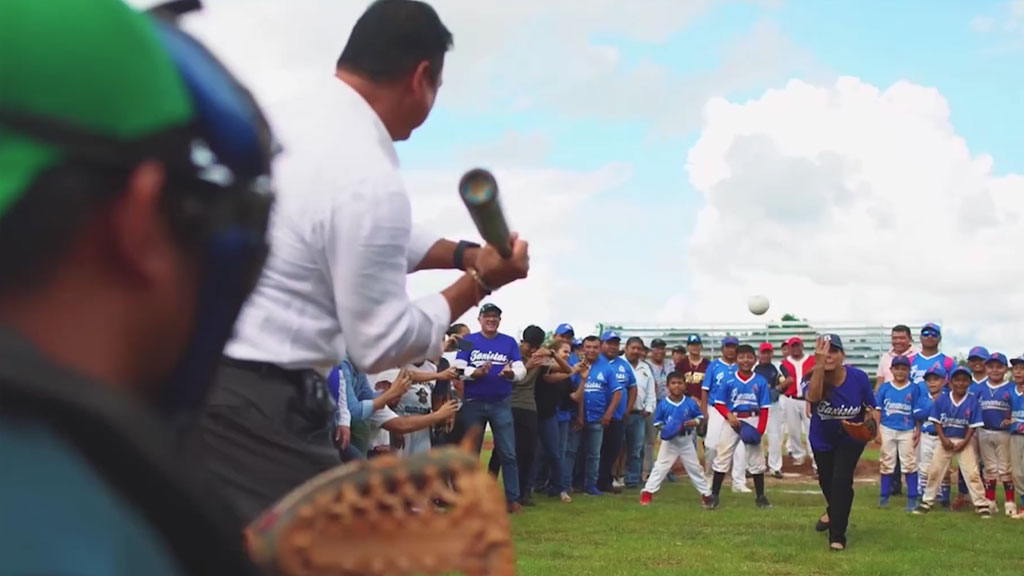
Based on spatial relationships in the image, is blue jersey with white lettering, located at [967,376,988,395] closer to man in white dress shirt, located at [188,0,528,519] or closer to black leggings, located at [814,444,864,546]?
black leggings, located at [814,444,864,546]

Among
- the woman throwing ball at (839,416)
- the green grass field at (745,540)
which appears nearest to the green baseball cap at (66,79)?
the green grass field at (745,540)

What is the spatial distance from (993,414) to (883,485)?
5.28ft

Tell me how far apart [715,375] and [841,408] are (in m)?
4.90

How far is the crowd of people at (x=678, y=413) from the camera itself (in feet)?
42.9

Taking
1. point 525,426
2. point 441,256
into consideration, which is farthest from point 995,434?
point 441,256

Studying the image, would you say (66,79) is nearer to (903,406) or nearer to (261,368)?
(261,368)

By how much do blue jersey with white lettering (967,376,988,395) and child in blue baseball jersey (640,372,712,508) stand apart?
3.41m

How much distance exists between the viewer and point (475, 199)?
2381 mm

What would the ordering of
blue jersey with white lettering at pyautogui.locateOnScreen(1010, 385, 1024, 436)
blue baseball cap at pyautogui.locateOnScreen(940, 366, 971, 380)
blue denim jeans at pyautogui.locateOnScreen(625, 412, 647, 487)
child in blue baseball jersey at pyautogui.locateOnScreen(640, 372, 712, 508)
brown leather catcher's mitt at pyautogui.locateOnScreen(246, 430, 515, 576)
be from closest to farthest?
brown leather catcher's mitt at pyautogui.locateOnScreen(246, 430, 515, 576) → blue jersey with white lettering at pyautogui.locateOnScreen(1010, 385, 1024, 436) → blue baseball cap at pyautogui.locateOnScreen(940, 366, 971, 380) → child in blue baseball jersey at pyautogui.locateOnScreen(640, 372, 712, 508) → blue denim jeans at pyautogui.locateOnScreen(625, 412, 647, 487)

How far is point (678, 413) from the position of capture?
15.5m

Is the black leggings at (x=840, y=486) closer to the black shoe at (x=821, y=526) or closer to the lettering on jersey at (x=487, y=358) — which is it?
the black shoe at (x=821, y=526)

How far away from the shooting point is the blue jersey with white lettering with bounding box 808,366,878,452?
10.7 metres

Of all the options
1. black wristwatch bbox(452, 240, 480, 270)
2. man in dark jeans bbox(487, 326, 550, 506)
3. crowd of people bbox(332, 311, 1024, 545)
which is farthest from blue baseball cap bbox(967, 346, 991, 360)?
black wristwatch bbox(452, 240, 480, 270)

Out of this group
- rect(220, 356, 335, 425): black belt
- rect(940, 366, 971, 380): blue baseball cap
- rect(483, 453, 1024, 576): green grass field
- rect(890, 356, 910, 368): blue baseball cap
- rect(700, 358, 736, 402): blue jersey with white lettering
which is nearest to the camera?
rect(220, 356, 335, 425): black belt
